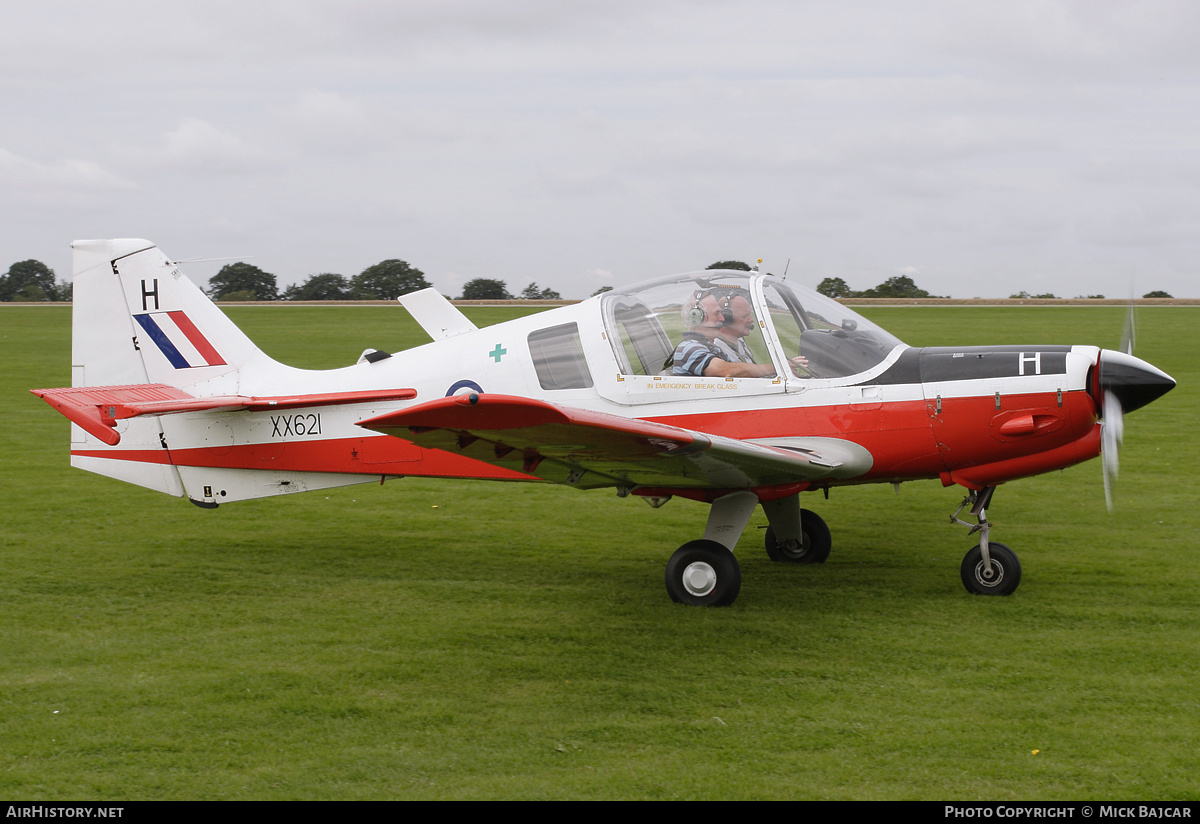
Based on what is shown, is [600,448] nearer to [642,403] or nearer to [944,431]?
[642,403]

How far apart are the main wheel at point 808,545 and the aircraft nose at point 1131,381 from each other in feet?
7.65

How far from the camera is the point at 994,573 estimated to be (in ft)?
21.7

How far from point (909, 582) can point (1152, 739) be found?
2617 mm

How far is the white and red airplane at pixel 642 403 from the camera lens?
20.0 ft

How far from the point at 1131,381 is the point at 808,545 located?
2.60 meters

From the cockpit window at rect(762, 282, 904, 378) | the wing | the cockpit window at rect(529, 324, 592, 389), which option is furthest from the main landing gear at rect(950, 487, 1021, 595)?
the cockpit window at rect(529, 324, 592, 389)

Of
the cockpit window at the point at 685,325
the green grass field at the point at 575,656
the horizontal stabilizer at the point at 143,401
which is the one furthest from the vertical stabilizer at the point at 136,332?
the cockpit window at the point at 685,325

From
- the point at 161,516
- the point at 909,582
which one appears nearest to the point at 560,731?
the point at 909,582

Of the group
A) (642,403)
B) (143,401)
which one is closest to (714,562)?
(642,403)

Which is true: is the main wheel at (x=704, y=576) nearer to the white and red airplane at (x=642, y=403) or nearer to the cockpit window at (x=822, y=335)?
the white and red airplane at (x=642, y=403)

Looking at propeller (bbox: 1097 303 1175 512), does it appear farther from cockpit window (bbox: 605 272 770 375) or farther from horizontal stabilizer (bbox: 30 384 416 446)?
horizontal stabilizer (bbox: 30 384 416 446)

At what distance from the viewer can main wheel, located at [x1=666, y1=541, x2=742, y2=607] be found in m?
6.42

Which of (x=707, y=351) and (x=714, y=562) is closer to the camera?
(x=714, y=562)
